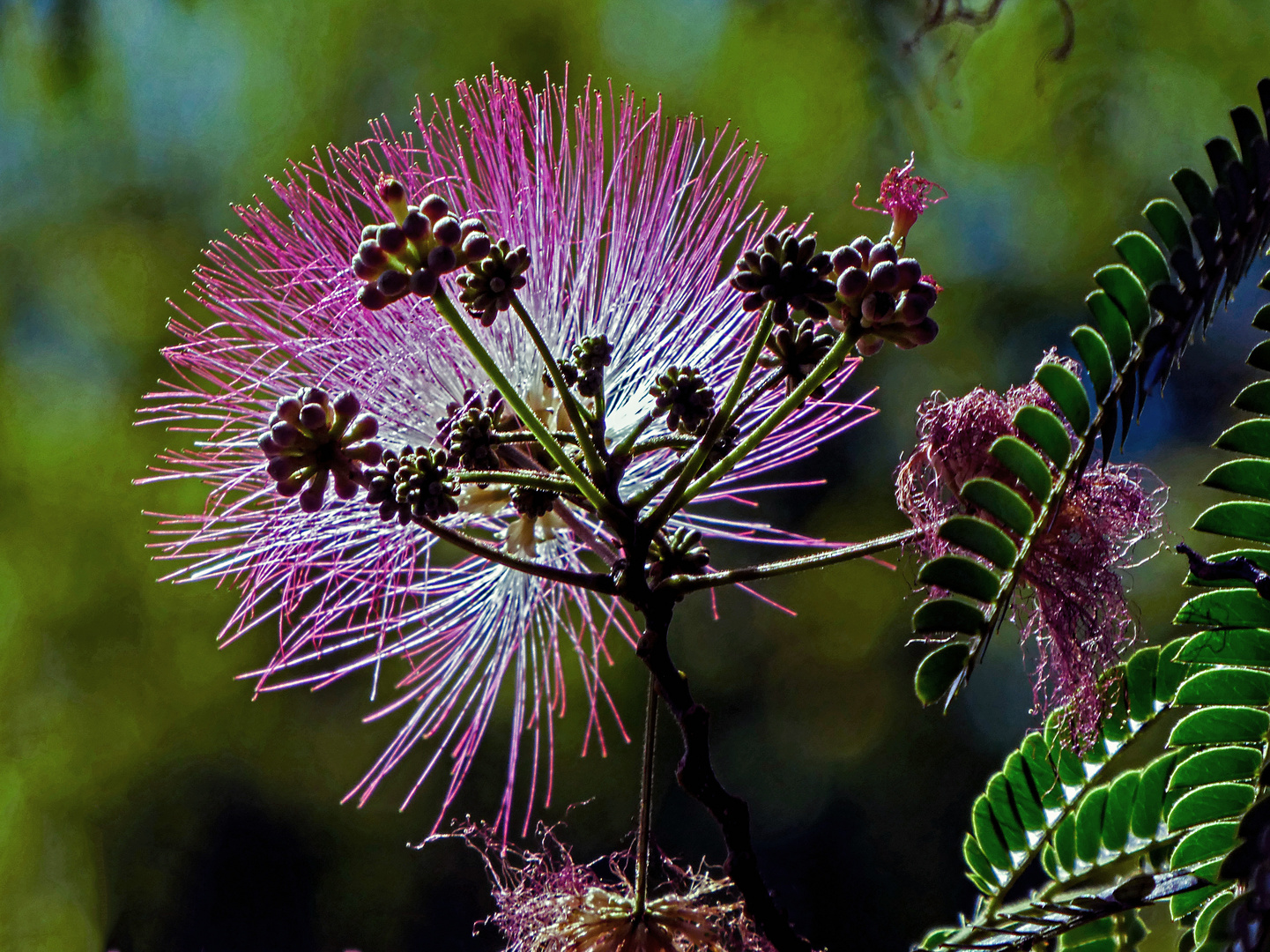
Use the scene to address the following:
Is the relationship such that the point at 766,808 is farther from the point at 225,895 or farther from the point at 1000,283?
the point at 1000,283

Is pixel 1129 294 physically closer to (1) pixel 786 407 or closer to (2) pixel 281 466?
(1) pixel 786 407

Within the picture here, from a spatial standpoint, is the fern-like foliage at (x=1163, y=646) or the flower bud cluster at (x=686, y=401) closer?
the fern-like foliage at (x=1163, y=646)

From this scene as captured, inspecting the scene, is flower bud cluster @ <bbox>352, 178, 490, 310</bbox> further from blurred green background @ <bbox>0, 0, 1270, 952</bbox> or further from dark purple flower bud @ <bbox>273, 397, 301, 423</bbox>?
blurred green background @ <bbox>0, 0, 1270, 952</bbox>

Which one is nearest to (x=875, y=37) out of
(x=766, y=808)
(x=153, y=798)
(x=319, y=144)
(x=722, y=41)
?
(x=722, y=41)

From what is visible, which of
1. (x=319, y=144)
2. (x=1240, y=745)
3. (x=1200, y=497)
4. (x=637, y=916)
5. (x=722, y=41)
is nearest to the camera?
(x=1240, y=745)

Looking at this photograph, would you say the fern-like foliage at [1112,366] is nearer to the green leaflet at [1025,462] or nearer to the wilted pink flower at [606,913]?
the green leaflet at [1025,462]

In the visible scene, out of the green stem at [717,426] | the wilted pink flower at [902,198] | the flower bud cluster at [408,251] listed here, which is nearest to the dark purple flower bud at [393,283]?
the flower bud cluster at [408,251]
